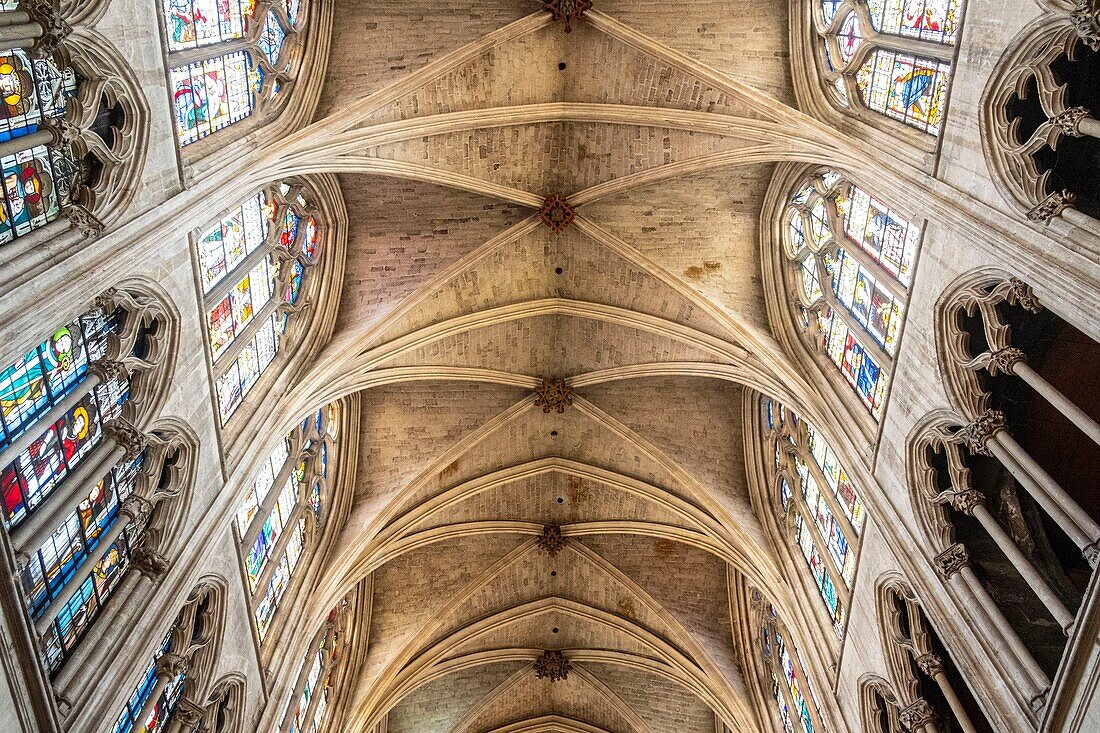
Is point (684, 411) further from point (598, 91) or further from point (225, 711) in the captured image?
point (225, 711)

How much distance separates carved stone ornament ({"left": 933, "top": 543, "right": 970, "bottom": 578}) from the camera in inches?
382

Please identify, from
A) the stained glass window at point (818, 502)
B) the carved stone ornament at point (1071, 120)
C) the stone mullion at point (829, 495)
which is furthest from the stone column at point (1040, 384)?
the stone mullion at point (829, 495)

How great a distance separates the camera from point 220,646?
37.5 feet

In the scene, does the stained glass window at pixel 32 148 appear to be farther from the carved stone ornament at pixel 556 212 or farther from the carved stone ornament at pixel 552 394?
the carved stone ornament at pixel 552 394

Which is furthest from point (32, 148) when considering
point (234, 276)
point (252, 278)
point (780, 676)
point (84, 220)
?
point (780, 676)

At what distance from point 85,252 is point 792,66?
1045 cm

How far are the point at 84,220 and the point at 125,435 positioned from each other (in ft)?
7.97

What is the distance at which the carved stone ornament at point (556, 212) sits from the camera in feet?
52.4

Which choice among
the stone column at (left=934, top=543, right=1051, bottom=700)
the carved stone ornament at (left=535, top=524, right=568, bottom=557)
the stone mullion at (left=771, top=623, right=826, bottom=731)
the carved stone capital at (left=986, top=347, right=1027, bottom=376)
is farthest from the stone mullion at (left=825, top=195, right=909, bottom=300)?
the carved stone ornament at (left=535, top=524, right=568, bottom=557)

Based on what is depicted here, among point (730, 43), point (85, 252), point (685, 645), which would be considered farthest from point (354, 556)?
point (730, 43)

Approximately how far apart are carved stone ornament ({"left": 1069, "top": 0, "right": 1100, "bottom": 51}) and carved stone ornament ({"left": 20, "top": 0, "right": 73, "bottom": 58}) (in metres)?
8.79

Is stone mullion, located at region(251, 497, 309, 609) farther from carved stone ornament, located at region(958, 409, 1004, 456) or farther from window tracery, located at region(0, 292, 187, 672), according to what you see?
carved stone ornament, located at region(958, 409, 1004, 456)

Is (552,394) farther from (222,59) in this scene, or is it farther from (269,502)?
(222,59)

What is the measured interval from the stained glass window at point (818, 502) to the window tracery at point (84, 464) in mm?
9245
